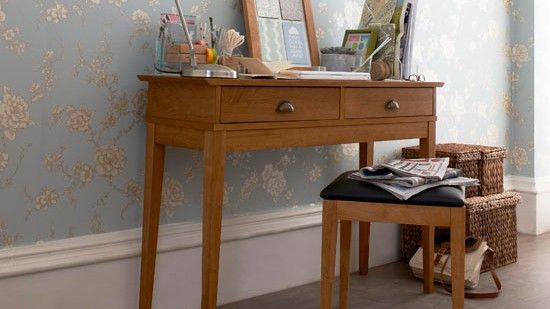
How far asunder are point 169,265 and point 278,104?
27.7 inches

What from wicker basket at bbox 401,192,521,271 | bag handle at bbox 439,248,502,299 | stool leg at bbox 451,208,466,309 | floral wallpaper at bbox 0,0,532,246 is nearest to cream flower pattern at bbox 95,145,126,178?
floral wallpaper at bbox 0,0,532,246

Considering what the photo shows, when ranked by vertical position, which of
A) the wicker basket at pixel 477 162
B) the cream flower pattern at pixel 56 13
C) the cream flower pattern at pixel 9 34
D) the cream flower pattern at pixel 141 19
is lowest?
the wicker basket at pixel 477 162

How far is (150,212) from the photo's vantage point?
2.23m

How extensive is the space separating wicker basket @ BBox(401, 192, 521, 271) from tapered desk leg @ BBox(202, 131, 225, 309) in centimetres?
135

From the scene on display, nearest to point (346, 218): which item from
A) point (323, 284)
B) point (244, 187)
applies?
point (323, 284)

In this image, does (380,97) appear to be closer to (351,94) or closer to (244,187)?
(351,94)

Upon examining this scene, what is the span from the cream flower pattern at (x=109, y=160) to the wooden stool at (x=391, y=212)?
669 millimetres

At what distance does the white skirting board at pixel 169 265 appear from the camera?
2.10 m

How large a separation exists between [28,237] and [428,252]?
4.67ft

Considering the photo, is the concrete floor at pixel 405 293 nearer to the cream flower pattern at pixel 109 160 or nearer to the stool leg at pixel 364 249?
the stool leg at pixel 364 249

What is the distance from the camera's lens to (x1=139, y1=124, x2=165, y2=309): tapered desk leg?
2.22m

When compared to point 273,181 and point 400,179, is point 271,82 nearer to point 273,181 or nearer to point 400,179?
point 400,179

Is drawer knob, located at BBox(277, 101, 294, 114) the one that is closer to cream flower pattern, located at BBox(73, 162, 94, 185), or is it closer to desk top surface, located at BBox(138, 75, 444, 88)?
desk top surface, located at BBox(138, 75, 444, 88)

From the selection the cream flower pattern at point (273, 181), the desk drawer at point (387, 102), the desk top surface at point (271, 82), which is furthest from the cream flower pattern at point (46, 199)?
the desk drawer at point (387, 102)
